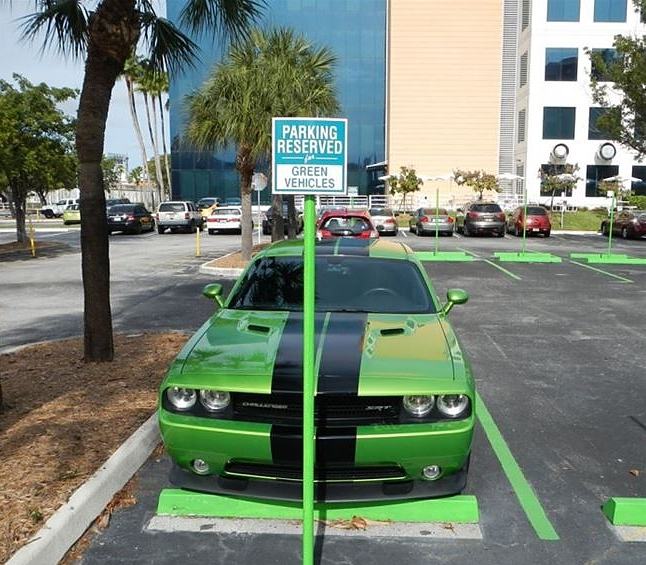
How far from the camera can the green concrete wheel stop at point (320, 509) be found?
3762 mm

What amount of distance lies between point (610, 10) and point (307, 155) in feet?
155

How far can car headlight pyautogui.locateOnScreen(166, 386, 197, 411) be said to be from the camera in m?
3.67

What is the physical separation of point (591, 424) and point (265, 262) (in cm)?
302

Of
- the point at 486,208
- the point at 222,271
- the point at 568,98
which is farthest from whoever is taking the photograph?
the point at 568,98

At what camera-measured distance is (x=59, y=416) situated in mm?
5031

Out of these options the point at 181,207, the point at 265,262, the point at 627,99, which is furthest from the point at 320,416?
the point at 181,207

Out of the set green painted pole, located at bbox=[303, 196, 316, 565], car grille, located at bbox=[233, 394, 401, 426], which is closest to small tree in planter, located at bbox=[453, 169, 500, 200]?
car grille, located at bbox=[233, 394, 401, 426]

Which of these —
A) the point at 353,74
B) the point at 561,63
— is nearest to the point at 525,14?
the point at 561,63

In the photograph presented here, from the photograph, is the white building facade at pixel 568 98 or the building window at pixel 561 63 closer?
the white building facade at pixel 568 98

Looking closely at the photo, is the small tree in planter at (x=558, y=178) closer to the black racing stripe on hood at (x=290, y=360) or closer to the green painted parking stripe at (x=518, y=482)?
the green painted parking stripe at (x=518, y=482)

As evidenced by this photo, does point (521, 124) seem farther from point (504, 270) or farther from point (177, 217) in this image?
point (504, 270)

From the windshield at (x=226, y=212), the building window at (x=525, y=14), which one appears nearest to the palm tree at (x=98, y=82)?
the windshield at (x=226, y=212)

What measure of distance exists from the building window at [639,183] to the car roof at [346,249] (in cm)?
4461

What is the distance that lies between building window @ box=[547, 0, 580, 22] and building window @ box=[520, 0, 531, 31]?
1889mm
